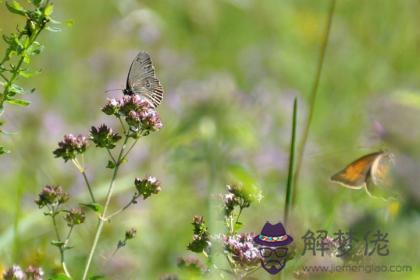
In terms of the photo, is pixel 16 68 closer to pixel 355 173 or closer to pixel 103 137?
pixel 103 137

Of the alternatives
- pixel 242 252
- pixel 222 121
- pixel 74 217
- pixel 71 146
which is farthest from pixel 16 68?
pixel 222 121

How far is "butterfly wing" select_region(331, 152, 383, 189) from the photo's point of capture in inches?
71.5

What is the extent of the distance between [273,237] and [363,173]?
299 mm

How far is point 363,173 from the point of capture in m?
1.86

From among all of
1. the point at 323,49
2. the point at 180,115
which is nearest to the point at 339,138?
the point at 180,115

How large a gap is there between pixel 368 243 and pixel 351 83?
9.99 feet

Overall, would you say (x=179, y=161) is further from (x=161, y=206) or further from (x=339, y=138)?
(x=339, y=138)

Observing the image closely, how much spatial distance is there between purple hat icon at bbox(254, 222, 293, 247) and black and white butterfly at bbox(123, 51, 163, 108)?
353 millimetres

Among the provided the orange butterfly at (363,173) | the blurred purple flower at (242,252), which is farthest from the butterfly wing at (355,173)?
the blurred purple flower at (242,252)

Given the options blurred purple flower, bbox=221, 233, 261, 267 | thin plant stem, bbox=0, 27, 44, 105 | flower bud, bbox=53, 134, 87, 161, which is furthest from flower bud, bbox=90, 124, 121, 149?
blurred purple flower, bbox=221, 233, 261, 267

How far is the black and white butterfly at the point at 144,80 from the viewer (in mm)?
1848

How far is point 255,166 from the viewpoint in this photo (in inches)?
152

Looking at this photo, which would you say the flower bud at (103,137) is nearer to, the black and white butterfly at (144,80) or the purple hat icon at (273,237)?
the black and white butterfly at (144,80)

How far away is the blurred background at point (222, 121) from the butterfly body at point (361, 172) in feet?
0.48
